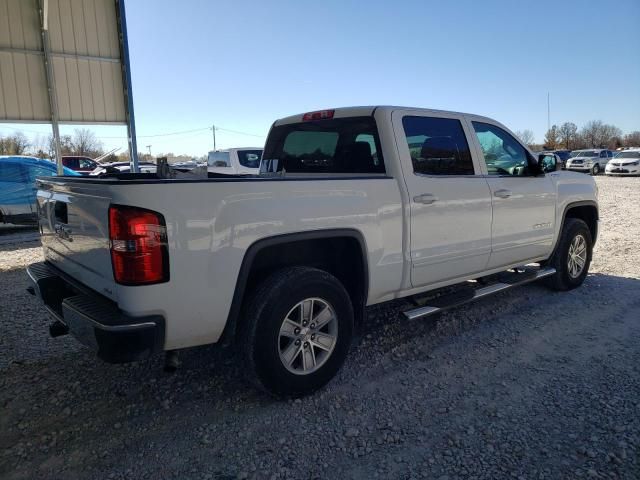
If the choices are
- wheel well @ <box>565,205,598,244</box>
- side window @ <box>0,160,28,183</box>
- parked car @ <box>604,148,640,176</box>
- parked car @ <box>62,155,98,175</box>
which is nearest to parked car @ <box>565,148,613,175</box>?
parked car @ <box>604,148,640,176</box>

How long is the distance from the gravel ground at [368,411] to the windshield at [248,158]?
31.3 ft

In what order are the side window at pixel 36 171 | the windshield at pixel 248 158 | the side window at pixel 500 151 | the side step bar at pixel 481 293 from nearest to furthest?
the side step bar at pixel 481 293, the side window at pixel 500 151, the side window at pixel 36 171, the windshield at pixel 248 158

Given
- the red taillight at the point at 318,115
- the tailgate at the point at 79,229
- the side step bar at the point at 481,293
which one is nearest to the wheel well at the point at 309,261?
the side step bar at the point at 481,293

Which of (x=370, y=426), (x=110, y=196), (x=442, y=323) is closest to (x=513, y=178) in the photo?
(x=442, y=323)

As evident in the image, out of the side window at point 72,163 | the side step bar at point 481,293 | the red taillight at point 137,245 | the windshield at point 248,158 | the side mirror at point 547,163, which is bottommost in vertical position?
the side step bar at point 481,293

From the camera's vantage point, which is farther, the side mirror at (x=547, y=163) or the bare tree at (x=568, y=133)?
the bare tree at (x=568, y=133)

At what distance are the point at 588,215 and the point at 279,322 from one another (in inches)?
190

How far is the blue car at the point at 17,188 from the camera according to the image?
10461mm

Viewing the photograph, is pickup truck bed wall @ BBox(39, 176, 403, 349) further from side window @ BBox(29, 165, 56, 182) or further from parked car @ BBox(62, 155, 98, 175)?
parked car @ BBox(62, 155, 98, 175)

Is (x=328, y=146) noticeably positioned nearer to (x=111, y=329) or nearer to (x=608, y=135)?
(x=111, y=329)

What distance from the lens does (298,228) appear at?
113 inches

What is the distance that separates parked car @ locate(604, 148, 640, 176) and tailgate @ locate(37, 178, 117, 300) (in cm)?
3395

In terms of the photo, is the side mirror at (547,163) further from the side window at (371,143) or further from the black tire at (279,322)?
the black tire at (279,322)

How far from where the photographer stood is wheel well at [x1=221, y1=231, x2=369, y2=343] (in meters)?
2.73
